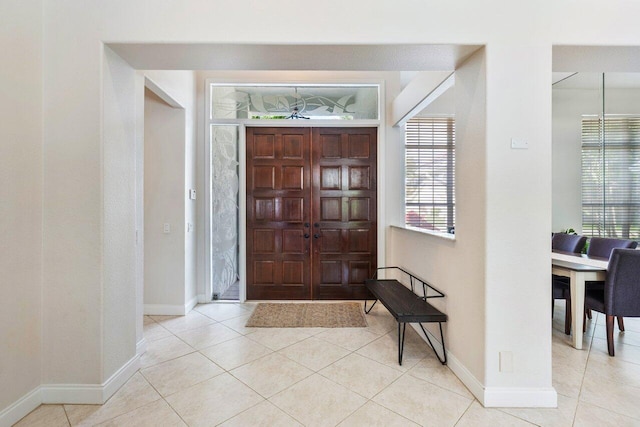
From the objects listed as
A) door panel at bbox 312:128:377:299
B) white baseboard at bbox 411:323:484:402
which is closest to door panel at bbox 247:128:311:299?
door panel at bbox 312:128:377:299

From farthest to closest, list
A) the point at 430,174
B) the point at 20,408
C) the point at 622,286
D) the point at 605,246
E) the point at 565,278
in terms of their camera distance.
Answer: the point at 430,174
the point at 605,246
the point at 565,278
the point at 622,286
the point at 20,408

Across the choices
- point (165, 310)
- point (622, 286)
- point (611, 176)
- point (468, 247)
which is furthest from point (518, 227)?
point (611, 176)

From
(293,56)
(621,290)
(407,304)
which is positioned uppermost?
(293,56)

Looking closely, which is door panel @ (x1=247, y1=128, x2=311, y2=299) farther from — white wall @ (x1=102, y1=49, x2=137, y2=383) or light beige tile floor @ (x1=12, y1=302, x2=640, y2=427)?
white wall @ (x1=102, y1=49, x2=137, y2=383)

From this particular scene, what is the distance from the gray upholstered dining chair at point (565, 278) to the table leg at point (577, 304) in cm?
17

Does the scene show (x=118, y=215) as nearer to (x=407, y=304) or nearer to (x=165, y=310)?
(x=165, y=310)

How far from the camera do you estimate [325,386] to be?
199 cm

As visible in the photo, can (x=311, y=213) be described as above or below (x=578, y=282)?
above

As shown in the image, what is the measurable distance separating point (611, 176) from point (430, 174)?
2.99 meters

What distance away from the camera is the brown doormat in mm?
3076

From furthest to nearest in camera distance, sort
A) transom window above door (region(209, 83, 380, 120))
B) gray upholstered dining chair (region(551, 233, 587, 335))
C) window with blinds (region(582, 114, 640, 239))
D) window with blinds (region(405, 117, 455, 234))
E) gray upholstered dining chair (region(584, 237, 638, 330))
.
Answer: window with blinds (region(405, 117, 455, 234)), window with blinds (region(582, 114, 640, 239)), transom window above door (region(209, 83, 380, 120)), gray upholstered dining chair (region(584, 237, 638, 330)), gray upholstered dining chair (region(551, 233, 587, 335))

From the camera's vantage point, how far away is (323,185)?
12.7 ft

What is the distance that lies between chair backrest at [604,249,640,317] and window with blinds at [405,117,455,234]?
2386 mm

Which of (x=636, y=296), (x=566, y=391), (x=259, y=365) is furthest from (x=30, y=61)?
(x=636, y=296)
